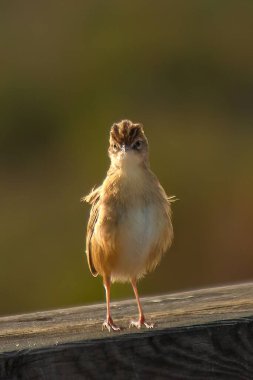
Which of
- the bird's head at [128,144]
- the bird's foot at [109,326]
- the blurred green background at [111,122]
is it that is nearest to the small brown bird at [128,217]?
the bird's head at [128,144]

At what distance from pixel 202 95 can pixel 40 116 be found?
2708mm

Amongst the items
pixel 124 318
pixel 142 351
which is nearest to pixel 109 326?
pixel 142 351

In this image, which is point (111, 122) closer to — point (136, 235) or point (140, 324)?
point (136, 235)

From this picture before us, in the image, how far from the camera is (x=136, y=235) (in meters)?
6.98

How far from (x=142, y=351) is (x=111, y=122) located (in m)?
12.4

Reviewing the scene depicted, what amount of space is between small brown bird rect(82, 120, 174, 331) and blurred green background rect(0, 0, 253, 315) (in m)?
7.12

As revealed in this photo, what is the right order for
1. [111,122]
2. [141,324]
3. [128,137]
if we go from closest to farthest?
[141,324] < [128,137] < [111,122]

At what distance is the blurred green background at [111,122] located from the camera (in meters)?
15.4

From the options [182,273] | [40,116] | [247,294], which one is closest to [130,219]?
[247,294]

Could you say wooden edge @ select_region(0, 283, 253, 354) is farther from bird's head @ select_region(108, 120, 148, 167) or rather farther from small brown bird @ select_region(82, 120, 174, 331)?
bird's head @ select_region(108, 120, 148, 167)

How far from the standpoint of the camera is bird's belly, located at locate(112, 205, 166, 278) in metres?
6.94

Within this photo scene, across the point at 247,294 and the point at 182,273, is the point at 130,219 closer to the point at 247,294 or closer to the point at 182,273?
the point at 247,294

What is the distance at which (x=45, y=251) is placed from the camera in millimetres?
15609

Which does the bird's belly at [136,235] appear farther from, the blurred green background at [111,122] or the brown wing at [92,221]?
the blurred green background at [111,122]
